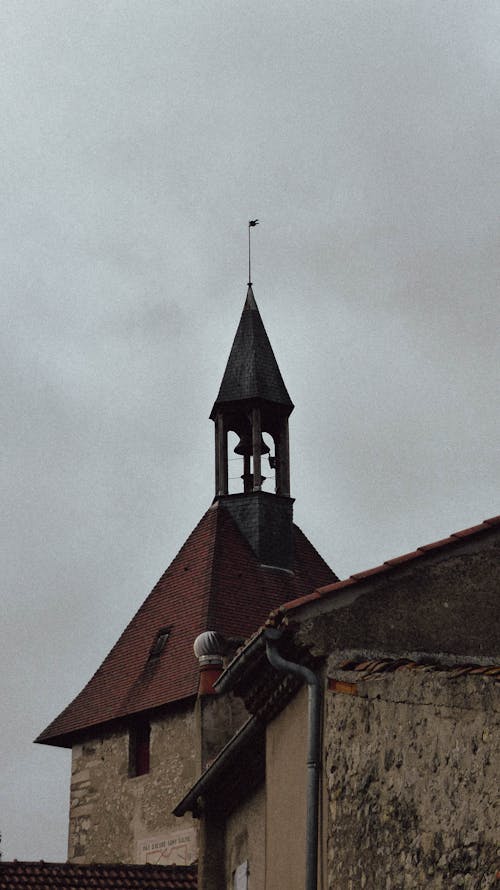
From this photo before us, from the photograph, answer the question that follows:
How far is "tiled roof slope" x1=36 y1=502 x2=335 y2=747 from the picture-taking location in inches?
1040

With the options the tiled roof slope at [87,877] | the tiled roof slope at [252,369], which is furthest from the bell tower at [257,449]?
the tiled roof slope at [87,877]

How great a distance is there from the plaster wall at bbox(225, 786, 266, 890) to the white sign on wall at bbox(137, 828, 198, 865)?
9959 millimetres

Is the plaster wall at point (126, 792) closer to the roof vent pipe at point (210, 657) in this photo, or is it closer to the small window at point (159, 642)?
the small window at point (159, 642)

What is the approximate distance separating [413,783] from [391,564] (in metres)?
2.20

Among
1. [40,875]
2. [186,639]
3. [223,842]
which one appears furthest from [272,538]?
[223,842]

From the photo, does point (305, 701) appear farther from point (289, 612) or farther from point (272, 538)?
point (272, 538)

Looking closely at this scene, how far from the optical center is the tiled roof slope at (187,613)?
26.4 metres

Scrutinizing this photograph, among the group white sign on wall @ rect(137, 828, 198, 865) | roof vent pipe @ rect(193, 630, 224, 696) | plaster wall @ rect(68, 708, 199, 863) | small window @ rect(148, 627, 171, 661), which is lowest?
roof vent pipe @ rect(193, 630, 224, 696)

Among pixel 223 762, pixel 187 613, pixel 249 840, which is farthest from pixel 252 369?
pixel 249 840

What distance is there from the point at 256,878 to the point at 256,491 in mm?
17240

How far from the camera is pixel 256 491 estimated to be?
29.5 meters

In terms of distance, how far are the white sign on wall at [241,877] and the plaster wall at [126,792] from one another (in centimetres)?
1076

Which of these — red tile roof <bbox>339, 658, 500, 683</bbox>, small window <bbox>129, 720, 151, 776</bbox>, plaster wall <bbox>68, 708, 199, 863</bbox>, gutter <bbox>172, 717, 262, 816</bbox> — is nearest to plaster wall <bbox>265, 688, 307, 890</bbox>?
gutter <bbox>172, 717, 262, 816</bbox>

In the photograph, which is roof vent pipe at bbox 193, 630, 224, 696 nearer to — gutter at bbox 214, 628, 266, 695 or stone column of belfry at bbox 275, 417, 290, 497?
gutter at bbox 214, 628, 266, 695
